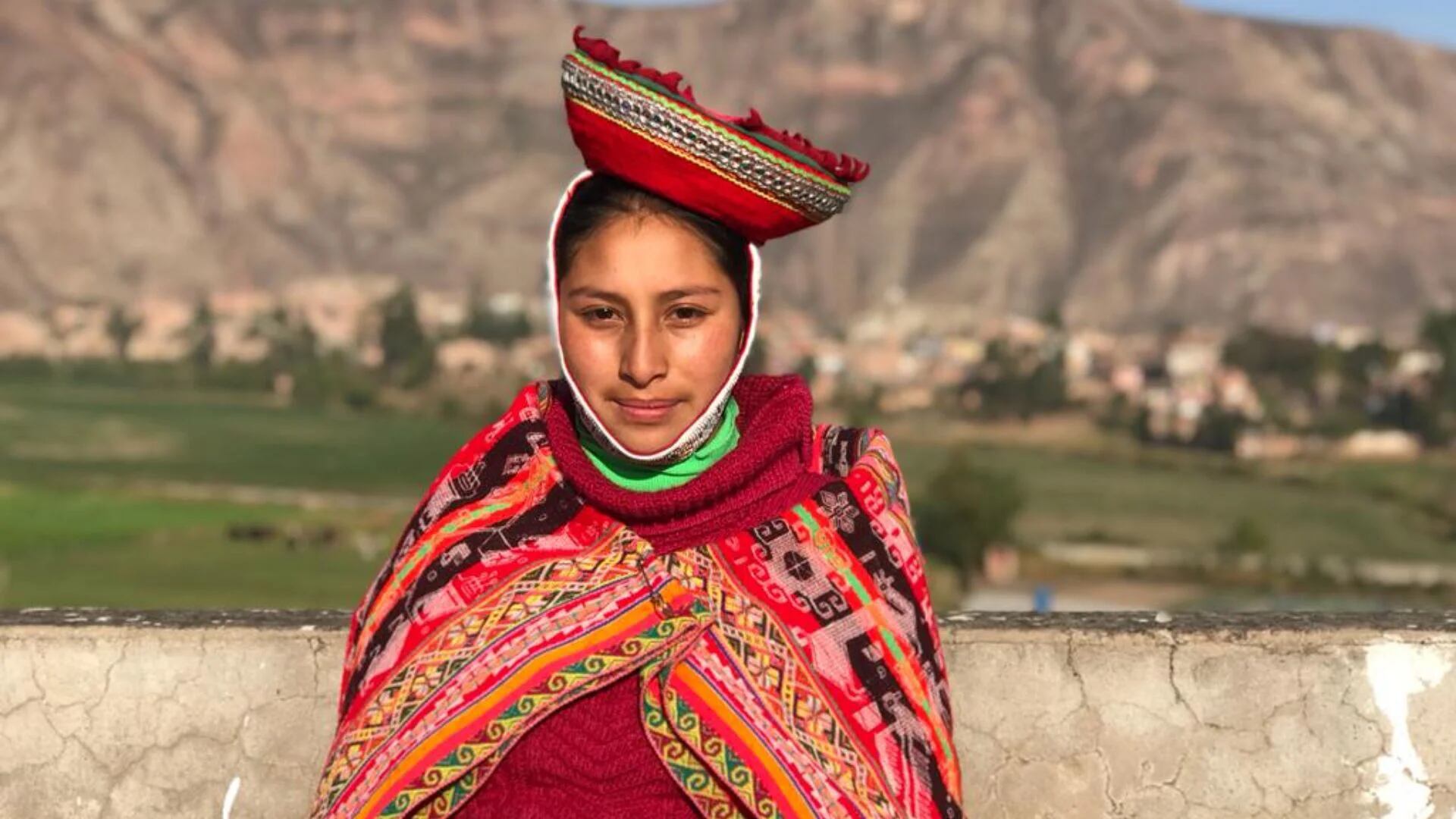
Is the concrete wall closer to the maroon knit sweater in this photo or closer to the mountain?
the maroon knit sweater

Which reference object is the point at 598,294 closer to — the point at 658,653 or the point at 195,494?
the point at 658,653

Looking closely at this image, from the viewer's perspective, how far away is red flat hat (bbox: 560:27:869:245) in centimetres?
254

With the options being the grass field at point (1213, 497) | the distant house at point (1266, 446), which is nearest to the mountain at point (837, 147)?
the distant house at point (1266, 446)

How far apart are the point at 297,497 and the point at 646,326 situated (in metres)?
77.5

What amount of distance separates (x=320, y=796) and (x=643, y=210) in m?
0.92

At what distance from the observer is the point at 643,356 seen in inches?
104

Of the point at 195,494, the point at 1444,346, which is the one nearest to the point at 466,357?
the point at 195,494

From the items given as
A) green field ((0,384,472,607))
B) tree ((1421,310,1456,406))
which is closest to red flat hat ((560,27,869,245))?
green field ((0,384,472,607))

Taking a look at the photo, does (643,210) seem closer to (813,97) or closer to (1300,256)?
(1300,256)

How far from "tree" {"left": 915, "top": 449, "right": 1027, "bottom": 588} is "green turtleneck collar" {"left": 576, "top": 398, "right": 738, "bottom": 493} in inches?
2687

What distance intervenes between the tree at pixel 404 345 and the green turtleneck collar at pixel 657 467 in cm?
10102

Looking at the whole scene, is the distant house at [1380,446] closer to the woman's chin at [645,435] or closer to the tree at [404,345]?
the tree at [404,345]

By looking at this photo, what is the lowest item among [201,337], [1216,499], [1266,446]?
[1216,499]

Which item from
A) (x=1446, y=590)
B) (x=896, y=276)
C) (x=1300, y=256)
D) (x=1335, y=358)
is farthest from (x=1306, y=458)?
(x=896, y=276)
